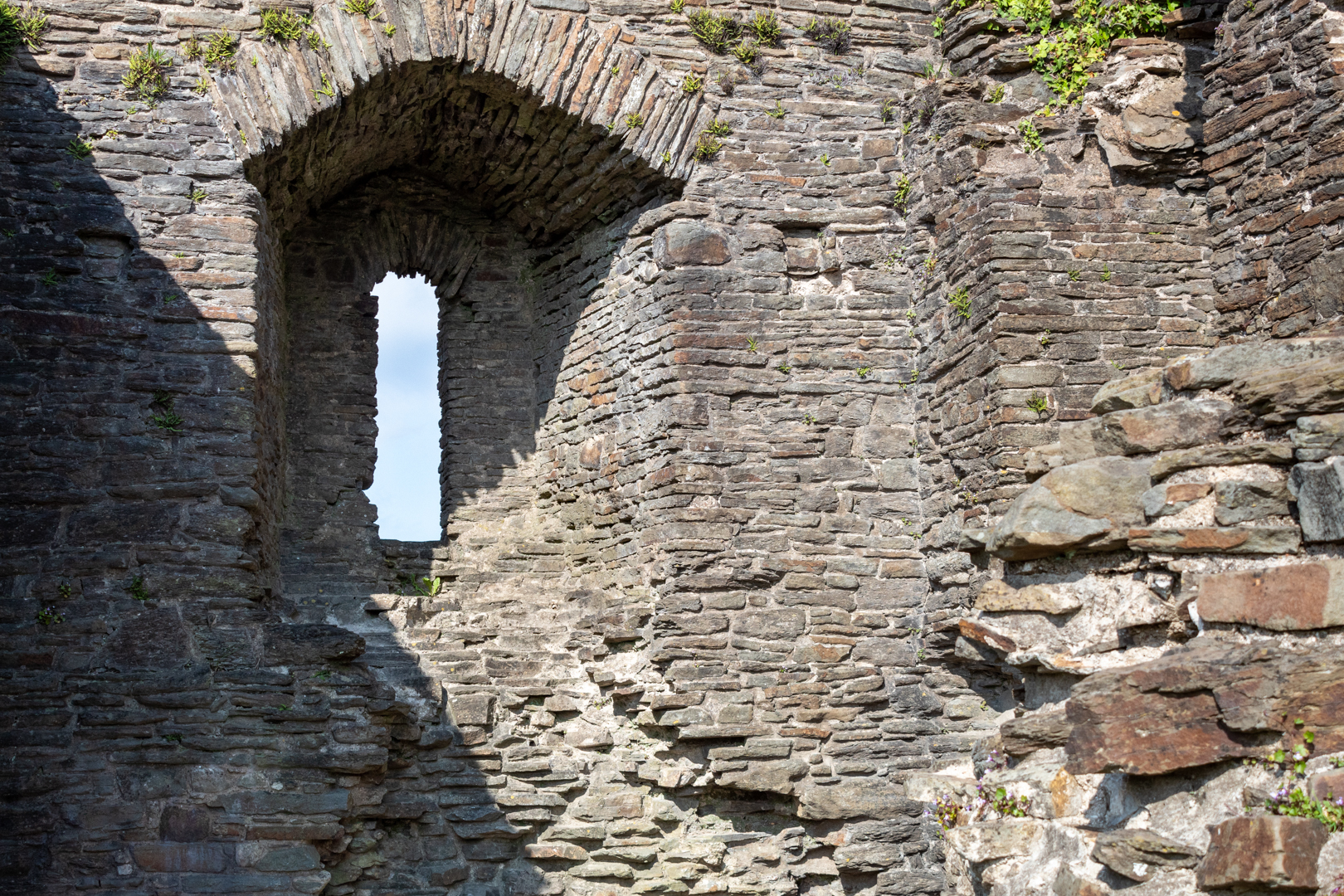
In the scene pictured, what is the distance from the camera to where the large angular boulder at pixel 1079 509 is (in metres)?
3.58

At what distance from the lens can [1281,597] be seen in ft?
10.4

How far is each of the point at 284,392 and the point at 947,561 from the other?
4.03m

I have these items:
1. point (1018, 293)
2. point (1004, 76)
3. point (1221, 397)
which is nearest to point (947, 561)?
point (1018, 293)

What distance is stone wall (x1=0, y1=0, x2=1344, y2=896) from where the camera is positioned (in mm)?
6066

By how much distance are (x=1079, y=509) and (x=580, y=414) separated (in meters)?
4.51

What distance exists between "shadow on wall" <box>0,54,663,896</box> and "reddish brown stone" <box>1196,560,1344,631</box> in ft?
13.9

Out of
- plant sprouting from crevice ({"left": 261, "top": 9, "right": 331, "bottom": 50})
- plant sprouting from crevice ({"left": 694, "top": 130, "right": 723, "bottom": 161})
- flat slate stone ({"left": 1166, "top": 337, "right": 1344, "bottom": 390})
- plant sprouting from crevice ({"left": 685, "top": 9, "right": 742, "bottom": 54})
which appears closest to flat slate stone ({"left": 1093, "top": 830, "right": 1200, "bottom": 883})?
A: flat slate stone ({"left": 1166, "top": 337, "right": 1344, "bottom": 390})

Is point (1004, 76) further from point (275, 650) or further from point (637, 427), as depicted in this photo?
point (275, 650)

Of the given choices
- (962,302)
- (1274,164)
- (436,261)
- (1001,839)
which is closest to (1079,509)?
(1001,839)

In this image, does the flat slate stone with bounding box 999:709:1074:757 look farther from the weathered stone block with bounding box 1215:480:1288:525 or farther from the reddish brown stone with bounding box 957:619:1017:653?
the weathered stone block with bounding box 1215:480:1288:525

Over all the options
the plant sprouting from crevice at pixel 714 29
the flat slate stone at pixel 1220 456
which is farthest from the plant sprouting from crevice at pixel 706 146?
the flat slate stone at pixel 1220 456

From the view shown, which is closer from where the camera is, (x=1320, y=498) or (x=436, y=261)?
(x=1320, y=498)

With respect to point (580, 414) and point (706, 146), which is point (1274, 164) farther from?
point (580, 414)

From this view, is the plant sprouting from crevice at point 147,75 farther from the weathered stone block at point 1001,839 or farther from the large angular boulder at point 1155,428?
the weathered stone block at point 1001,839
